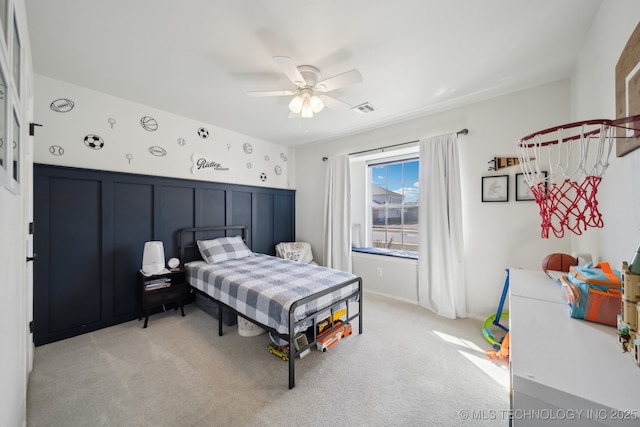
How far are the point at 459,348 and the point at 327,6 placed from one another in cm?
304

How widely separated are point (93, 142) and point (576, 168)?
4589 mm

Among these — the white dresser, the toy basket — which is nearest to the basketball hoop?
the white dresser

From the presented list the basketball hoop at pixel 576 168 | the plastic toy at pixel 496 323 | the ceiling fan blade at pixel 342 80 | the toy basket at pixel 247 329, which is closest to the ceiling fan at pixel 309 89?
the ceiling fan blade at pixel 342 80

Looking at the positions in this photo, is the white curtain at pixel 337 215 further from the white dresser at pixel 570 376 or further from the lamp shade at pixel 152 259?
the white dresser at pixel 570 376

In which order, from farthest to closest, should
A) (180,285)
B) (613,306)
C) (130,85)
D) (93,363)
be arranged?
(180,285), (130,85), (93,363), (613,306)

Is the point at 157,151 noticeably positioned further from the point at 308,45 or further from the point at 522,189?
the point at 522,189

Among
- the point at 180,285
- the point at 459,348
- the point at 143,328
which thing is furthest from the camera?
the point at 180,285

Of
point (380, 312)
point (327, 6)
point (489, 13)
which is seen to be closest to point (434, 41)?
point (489, 13)

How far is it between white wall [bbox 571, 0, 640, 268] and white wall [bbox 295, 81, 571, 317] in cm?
61

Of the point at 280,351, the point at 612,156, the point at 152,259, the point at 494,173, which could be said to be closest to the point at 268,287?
the point at 280,351

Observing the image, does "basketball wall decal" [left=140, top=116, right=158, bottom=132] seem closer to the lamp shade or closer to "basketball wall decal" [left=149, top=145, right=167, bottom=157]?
"basketball wall decal" [left=149, top=145, right=167, bottom=157]

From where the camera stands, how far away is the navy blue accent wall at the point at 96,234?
2.36 m

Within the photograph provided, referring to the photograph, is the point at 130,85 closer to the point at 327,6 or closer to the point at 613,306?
the point at 327,6

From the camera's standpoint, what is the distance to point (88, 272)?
2.62m
